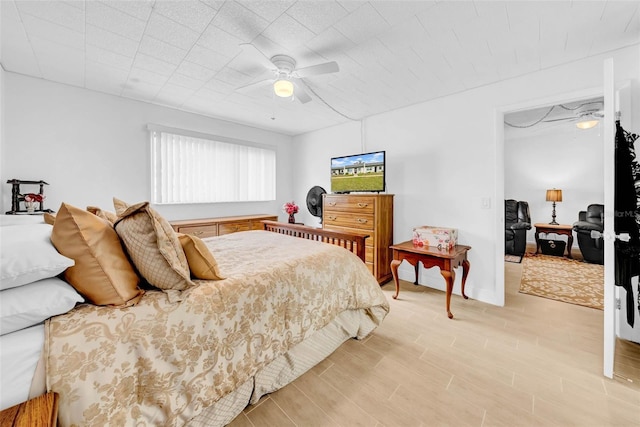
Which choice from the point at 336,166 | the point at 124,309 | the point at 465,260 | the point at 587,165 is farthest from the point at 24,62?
the point at 587,165

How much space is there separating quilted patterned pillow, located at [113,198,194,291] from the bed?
0.07 m

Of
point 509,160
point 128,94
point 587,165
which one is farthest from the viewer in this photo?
point 509,160

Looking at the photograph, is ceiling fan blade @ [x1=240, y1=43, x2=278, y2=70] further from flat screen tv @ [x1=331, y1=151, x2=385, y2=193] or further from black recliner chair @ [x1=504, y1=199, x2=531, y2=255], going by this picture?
black recliner chair @ [x1=504, y1=199, x2=531, y2=255]

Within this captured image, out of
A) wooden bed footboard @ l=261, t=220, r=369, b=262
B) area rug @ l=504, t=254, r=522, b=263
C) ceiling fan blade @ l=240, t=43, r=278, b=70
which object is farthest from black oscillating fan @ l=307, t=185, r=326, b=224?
area rug @ l=504, t=254, r=522, b=263

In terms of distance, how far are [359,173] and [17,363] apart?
339 cm

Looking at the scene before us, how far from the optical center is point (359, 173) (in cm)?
368

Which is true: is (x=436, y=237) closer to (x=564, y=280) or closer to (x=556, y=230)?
(x=564, y=280)

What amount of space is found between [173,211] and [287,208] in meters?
1.65

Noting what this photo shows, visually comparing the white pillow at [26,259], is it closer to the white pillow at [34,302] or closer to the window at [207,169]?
the white pillow at [34,302]

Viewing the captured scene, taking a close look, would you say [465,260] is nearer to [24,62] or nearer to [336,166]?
[336,166]

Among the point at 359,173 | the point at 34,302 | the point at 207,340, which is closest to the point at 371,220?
the point at 359,173

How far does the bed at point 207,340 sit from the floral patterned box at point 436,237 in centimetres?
129

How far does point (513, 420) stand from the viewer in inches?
55.2

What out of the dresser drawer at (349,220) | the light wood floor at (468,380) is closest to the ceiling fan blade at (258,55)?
the dresser drawer at (349,220)
